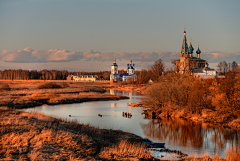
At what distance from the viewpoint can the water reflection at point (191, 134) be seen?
51.9ft

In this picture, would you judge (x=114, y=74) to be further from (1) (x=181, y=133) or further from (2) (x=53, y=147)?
(2) (x=53, y=147)

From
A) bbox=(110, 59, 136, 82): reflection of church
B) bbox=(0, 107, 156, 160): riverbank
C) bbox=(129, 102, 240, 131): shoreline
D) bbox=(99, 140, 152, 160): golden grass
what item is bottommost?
bbox=(129, 102, 240, 131): shoreline

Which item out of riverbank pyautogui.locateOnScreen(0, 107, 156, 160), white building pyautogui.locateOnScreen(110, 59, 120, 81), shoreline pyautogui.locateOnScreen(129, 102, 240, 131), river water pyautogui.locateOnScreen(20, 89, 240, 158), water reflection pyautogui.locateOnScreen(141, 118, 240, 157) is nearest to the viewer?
riverbank pyautogui.locateOnScreen(0, 107, 156, 160)

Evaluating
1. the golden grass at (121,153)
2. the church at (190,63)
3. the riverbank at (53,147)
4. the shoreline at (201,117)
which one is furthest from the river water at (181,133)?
the church at (190,63)

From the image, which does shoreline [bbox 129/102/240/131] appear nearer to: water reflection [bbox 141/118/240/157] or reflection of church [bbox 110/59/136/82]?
water reflection [bbox 141/118/240/157]

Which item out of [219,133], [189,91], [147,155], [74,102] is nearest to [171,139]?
[219,133]

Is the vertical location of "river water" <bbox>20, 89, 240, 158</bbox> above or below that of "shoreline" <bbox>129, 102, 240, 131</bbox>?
below

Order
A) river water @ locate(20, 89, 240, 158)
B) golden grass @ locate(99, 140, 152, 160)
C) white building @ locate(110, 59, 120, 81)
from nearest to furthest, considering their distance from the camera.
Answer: golden grass @ locate(99, 140, 152, 160)
river water @ locate(20, 89, 240, 158)
white building @ locate(110, 59, 120, 81)

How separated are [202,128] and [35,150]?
14.4 metres

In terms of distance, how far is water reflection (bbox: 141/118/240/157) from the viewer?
1582 cm

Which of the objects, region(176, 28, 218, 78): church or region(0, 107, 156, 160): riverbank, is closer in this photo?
region(0, 107, 156, 160): riverbank

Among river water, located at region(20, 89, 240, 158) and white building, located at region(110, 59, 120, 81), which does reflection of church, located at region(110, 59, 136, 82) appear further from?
river water, located at region(20, 89, 240, 158)

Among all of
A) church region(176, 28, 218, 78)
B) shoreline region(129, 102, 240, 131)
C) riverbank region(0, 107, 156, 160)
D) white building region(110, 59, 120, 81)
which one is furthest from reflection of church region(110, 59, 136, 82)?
riverbank region(0, 107, 156, 160)

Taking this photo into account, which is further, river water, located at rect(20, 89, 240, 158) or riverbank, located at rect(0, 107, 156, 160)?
river water, located at rect(20, 89, 240, 158)
